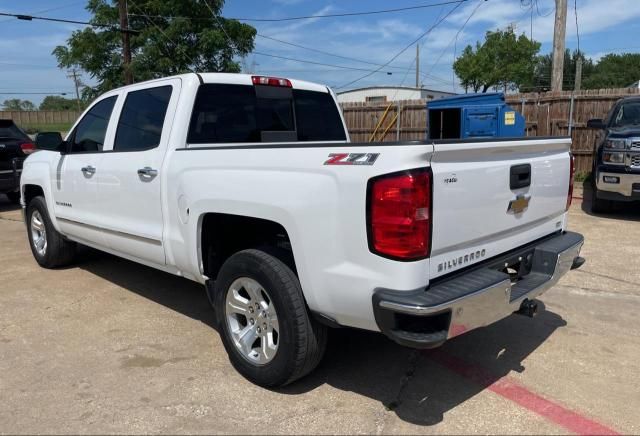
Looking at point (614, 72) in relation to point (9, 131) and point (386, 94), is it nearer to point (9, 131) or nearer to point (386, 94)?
point (386, 94)

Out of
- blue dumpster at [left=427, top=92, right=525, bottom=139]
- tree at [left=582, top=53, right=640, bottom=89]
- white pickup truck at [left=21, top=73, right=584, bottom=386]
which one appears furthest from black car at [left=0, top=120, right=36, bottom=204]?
tree at [left=582, top=53, right=640, bottom=89]

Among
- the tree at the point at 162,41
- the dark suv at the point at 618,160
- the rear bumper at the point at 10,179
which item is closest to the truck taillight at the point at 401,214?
the dark suv at the point at 618,160

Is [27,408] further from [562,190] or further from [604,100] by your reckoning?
[604,100]

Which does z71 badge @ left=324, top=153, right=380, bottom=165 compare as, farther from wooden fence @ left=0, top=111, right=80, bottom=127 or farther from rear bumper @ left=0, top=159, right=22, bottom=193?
wooden fence @ left=0, top=111, right=80, bottom=127

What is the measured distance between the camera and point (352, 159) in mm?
2662

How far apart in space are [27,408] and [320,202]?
2.08 m

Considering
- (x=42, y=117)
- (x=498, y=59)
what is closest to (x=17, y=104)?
(x=42, y=117)

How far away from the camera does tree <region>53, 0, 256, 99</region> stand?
23.1 metres

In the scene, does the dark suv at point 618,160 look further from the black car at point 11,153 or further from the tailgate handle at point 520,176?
the black car at point 11,153

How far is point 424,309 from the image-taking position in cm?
247

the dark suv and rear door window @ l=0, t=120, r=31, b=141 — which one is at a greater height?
rear door window @ l=0, t=120, r=31, b=141

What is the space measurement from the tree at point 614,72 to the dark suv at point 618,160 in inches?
3186

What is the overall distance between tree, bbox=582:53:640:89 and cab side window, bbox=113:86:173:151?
87751 millimetres

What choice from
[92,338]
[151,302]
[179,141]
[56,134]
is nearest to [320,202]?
[179,141]
